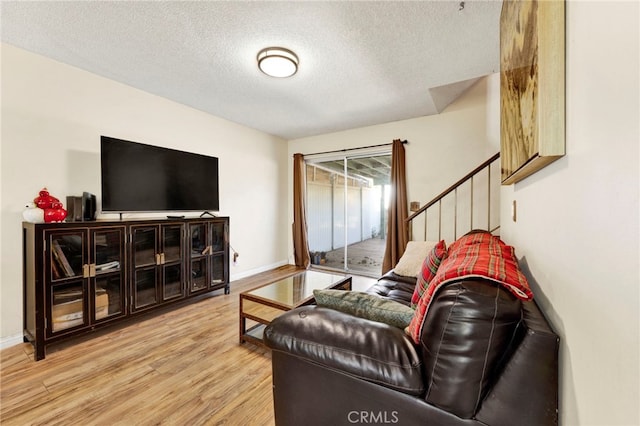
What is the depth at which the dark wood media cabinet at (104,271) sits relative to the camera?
6.41 ft

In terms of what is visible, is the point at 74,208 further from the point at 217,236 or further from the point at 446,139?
the point at 446,139

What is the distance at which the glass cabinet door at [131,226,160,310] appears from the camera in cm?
248

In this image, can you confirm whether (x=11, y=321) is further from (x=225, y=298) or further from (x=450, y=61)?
(x=450, y=61)

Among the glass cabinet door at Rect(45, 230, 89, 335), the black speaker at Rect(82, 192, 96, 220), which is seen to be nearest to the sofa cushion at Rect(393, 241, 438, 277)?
the glass cabinet door at Rect(45, 230, 89, 335)

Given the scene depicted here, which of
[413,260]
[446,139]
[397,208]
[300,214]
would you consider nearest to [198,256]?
[300,214]

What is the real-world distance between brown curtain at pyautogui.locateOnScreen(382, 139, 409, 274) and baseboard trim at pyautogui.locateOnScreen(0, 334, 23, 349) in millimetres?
3955

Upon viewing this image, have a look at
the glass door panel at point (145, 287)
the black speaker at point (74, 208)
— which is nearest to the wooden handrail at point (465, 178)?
the glass door panel at point (145, 287)

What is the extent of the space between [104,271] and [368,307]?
7.85 ft

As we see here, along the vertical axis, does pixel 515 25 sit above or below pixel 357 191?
above

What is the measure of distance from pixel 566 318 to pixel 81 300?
3.07m

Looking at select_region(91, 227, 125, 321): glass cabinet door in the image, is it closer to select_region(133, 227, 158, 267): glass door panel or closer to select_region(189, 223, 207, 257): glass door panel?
select_region(133, 227, 158, 267): glass door panel

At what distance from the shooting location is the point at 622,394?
47 cm

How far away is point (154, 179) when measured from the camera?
2773 millimetres

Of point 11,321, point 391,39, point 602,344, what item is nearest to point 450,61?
point 391,39
